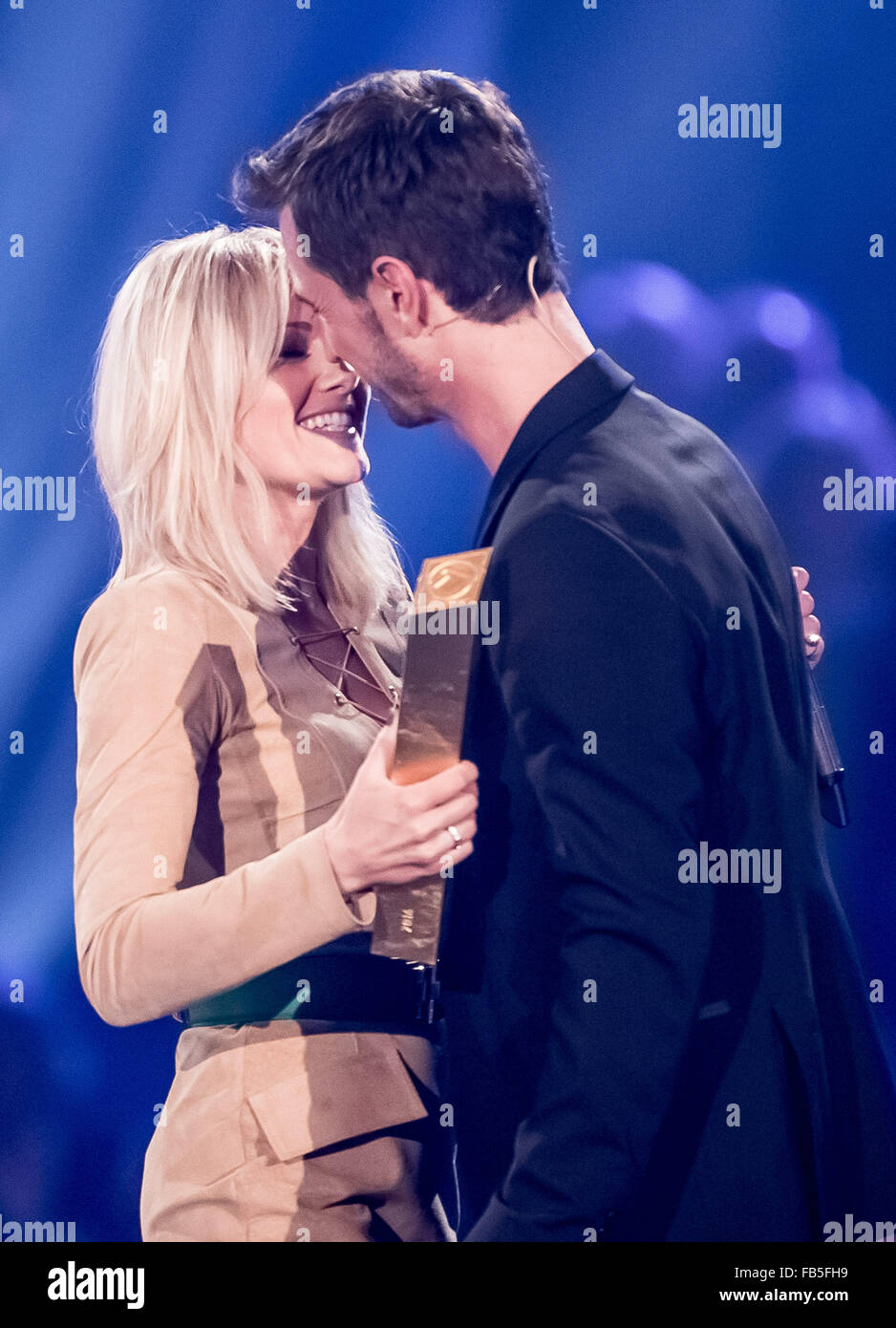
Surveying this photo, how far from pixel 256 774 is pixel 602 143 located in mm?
1095

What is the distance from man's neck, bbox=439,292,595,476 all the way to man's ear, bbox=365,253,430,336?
0.05 metres

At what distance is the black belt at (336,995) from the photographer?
1462 mm

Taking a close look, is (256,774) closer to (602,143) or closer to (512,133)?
(512,133)

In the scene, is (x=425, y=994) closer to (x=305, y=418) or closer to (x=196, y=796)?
(x=196, y=796)

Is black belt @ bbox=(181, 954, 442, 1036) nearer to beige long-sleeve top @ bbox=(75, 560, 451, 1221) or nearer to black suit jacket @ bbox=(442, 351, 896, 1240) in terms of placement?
beige long-sleeve top @ bbox=(75, 560, 451, 1221)

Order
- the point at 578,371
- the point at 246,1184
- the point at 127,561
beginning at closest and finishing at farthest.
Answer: the point at 578,371
the point at 246,1184
the point at 127,561

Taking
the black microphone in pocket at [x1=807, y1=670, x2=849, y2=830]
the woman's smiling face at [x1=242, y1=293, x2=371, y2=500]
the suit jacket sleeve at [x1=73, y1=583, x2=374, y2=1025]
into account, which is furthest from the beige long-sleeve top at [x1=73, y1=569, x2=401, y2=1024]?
the black microphone in pocket at [x1=807, y1=670, x2=849, y2=830]

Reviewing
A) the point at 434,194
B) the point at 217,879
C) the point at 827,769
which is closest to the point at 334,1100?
the point at 217,879

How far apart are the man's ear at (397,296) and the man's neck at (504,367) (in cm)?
5

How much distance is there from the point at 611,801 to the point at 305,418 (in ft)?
2.56

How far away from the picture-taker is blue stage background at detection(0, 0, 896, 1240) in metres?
1.87

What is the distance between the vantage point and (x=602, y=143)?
73.8 inches
